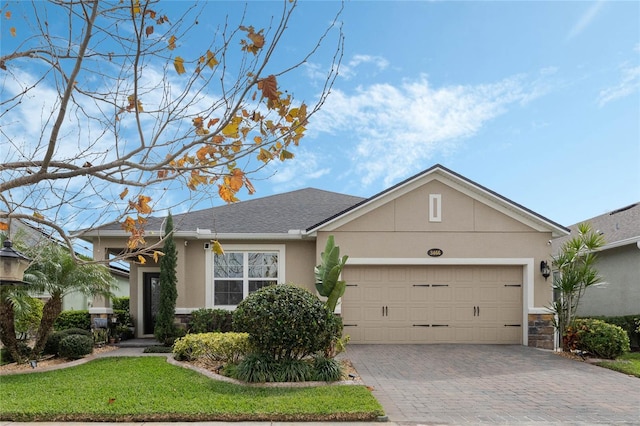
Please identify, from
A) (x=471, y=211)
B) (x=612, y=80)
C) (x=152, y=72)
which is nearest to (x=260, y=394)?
(x=152, y=72)

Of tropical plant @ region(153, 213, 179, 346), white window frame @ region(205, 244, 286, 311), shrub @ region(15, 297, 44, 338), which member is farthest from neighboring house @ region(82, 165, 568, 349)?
shrub @ region(15, 297, 44, 338)

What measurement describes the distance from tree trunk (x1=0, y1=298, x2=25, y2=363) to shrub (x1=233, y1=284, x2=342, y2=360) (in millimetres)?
5690

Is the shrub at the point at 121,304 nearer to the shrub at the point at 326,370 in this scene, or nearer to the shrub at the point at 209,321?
the shrub at the point at 209,321

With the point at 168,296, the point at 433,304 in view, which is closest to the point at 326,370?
the point at 433,304

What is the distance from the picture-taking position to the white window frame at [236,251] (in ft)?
47.5

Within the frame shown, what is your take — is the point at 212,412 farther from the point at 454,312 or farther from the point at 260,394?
the point at 454,312

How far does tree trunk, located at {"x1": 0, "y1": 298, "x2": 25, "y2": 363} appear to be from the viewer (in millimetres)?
10719

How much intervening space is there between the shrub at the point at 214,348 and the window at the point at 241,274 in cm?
362

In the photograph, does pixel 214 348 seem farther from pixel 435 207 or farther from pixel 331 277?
pixel 435 207

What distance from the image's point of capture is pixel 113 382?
28.3 feet

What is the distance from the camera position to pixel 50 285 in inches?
442

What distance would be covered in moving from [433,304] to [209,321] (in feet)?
21.6

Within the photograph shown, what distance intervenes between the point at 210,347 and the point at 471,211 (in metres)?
8.40

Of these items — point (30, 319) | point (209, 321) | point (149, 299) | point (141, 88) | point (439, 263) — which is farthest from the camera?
point (149, 299)
